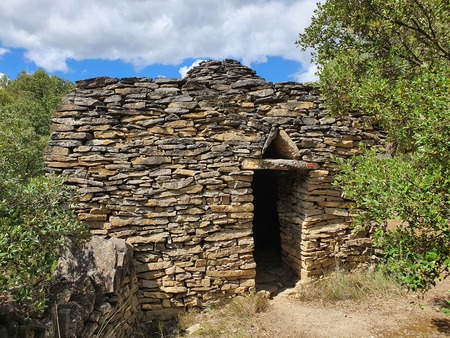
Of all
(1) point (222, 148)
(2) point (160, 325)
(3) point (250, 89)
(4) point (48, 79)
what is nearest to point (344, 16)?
(3) point (250, 89)

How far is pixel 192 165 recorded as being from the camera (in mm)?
5043

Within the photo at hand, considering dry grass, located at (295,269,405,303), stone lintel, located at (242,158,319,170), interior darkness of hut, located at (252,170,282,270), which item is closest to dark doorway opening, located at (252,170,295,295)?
interior darkness of hut, located at (252,170,282,270)

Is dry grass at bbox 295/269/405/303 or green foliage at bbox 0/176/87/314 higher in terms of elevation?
green foliage at bbox 0/176/87/314

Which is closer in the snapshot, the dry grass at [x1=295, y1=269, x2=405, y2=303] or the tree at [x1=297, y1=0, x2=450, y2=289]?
the tree at [x1=297, y1=0, x2=450, y2=289]

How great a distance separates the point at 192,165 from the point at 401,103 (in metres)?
3.08

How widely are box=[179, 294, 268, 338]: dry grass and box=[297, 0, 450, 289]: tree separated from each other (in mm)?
2196

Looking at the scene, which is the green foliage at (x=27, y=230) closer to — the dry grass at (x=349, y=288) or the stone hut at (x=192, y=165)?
the stone hut at (x=192, y=165)

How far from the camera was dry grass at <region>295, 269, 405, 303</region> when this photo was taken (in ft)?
16.9

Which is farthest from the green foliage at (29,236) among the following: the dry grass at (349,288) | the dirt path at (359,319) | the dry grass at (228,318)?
the dry grass at (349,288)

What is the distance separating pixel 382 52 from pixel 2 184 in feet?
17.4

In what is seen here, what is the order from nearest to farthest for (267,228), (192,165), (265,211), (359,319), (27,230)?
(27,230), (359,319), (192,165), (267,228), (265,211)

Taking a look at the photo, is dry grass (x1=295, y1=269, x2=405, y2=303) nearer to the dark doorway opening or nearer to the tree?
the dark doorway opening

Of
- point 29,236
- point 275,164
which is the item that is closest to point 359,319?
point 275,164

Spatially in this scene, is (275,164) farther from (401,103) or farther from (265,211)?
(265,211)
